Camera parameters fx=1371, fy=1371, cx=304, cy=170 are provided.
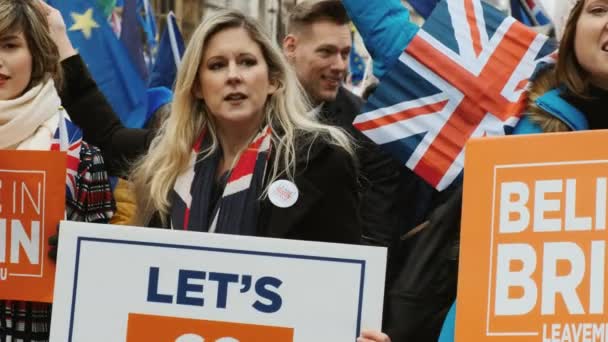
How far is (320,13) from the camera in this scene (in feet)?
22.8

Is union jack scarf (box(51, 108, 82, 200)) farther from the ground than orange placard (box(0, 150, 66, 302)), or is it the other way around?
union jack scarf (box(51, 108, 82, 200))

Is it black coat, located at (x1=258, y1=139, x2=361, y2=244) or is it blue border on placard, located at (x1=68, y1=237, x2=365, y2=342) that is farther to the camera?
black coat, located at (x1=258, y1=139, x2=361, y2=244)

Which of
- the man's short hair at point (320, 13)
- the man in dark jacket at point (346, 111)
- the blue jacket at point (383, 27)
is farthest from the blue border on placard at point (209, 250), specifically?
the man's short hair at point (320, 13)

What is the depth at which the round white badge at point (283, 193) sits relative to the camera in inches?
163

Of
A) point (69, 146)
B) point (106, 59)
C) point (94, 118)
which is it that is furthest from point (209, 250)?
point (106, 59)

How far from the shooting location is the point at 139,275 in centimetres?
376

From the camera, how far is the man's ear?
23.0 ft

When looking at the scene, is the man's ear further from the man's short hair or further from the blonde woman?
→ the blonde woman

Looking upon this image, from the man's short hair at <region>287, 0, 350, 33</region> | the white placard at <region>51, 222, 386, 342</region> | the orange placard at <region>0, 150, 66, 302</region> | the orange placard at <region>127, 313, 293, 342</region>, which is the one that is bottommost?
the orange placard at <region>127, 313, 293, 342</region>

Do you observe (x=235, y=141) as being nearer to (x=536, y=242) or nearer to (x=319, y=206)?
(x=319, y=206)

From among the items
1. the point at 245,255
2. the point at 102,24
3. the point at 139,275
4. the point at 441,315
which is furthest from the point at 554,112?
the point at 102,24

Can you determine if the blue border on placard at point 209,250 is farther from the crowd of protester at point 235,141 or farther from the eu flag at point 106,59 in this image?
the eu flag at point 106,59

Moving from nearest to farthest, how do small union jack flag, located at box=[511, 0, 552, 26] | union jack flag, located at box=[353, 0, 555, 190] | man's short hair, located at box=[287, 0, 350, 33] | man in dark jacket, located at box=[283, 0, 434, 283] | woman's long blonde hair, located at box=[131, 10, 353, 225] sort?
woman's long blonde hair, located at box=[131, 10, 353, 225] < union jack flag, located at box=[353, 0, 555, 190] < man in dark jacket, located at box=[283, 0, 434, 283] < man's short hair, located at box=[287, 0, 350, 33] < small union jack flag, located at box=[511, 0, 552, 26]

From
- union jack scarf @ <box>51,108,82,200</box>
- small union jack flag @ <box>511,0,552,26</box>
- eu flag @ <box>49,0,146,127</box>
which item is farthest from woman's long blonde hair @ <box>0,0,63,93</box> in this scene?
eu flag @ <box>49,0,146,127</box>
